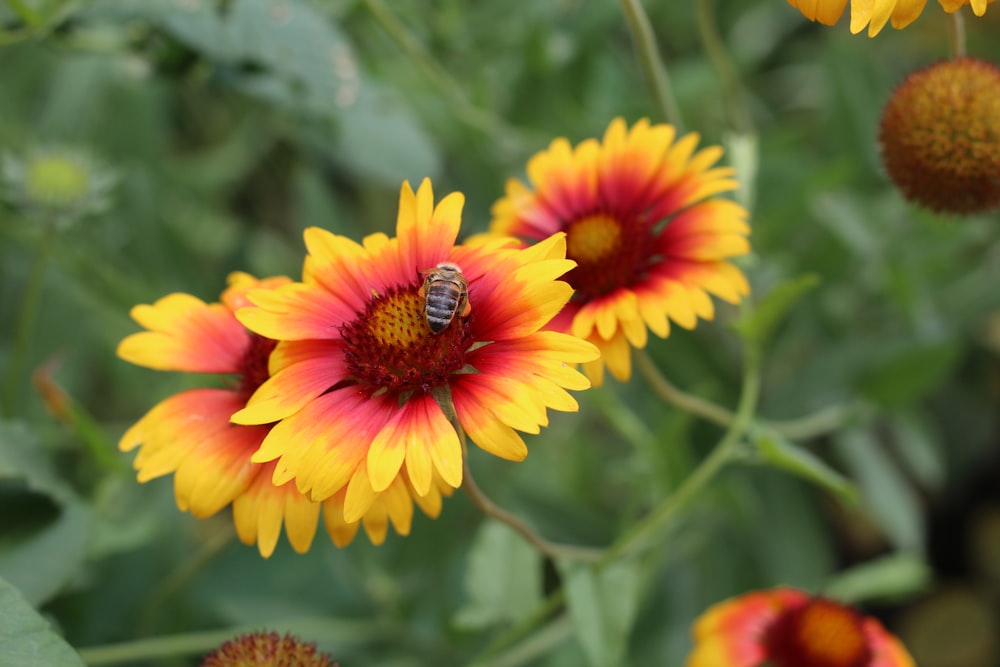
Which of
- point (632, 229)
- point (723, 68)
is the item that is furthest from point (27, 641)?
point (723, 68)

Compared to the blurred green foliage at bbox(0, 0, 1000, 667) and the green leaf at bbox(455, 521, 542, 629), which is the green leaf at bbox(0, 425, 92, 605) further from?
the green leaf at bbox(455, 521, 542, 629)

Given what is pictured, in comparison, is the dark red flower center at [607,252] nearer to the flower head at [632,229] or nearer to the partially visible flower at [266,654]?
the flower head at [632,229]

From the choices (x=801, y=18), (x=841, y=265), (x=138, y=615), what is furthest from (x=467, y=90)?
(x=138, y=615)

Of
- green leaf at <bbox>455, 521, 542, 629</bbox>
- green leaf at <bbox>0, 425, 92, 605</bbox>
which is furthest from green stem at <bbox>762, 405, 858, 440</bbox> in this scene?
green leaf at <bbox>0, 425, 92, 605</bbox>

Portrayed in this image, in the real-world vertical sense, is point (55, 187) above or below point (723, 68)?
above

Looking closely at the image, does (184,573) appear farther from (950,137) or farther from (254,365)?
(950,137)

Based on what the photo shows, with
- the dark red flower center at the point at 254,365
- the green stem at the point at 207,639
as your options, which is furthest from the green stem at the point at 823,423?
the dark red flower center at the point at 254,365
